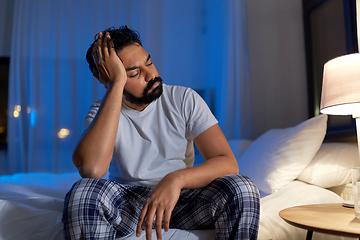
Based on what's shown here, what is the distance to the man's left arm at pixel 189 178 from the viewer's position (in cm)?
82

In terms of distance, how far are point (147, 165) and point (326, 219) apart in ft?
2.10

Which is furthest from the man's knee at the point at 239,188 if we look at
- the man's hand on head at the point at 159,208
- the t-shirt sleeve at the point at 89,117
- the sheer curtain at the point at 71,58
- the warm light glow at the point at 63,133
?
the warm light glow at the point at 63,133

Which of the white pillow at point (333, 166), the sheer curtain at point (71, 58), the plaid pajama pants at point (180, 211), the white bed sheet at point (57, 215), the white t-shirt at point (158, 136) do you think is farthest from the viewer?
the sheer curtain at point (71, 58)

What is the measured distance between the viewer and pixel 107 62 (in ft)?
3.96

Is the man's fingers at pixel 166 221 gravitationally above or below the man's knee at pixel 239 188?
below

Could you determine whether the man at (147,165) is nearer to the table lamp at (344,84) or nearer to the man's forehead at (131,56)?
the man's forehead at (131,56)

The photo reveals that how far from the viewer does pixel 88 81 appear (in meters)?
2.92

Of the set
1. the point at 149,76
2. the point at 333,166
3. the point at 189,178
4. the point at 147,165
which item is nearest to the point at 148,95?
the point at 149,76

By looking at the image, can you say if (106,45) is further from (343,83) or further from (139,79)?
(343,83)

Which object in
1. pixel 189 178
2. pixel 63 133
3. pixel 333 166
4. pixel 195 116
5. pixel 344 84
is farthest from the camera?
pixel 63 133

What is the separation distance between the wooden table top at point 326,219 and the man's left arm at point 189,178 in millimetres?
256

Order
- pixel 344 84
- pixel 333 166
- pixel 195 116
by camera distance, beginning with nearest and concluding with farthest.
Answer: pixel 344 84 → pixel 195 116 → pixel 333 166

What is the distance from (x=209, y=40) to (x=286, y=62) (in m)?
0.85

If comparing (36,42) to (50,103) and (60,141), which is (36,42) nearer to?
(50,103)
